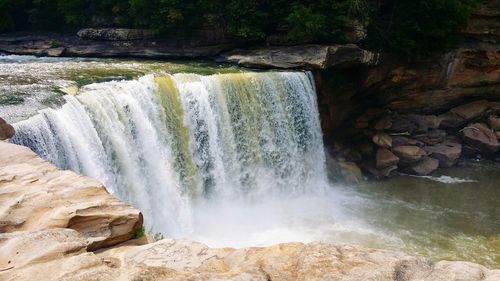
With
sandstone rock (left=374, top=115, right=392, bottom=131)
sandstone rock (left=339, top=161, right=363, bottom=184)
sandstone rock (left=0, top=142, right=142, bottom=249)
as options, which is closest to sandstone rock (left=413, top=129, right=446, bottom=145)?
sandstone rock (left=374, top=115, right=392, bottom=131)

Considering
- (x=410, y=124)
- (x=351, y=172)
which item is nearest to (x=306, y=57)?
(x=351, y=172)

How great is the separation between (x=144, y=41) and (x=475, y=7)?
12344mm

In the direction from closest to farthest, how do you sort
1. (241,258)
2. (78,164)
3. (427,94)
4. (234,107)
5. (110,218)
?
(241,258)
(110,218)
(78,164)
(234,107)
(427,94)

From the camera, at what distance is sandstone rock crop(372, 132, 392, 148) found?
16.6 meters

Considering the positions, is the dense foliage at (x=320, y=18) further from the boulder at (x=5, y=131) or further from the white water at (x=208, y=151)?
the boulder at (x=5, y=131)

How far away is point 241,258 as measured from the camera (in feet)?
14.2

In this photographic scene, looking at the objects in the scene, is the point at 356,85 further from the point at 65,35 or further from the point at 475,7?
the point at 65,35

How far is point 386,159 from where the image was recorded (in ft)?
53.0

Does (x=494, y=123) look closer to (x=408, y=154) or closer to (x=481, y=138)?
(x=481, y=138)

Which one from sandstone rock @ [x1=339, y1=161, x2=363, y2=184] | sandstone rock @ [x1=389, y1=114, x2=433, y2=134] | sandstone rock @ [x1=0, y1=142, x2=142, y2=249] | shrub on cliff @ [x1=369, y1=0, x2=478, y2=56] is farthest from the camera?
sandstone rock @ [x1=389, y1=114, x2=433, y2=134]

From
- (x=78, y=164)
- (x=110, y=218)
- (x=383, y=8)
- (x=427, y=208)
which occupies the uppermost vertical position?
(x=383, y=8)

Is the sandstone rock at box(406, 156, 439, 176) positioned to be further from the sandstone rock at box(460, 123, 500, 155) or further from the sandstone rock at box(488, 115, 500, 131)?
the sandstone rock at box(488, 115, 500, 131)

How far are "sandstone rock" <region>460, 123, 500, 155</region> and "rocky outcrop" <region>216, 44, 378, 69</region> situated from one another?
520 cm

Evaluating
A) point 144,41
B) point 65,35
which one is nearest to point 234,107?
point 144,41
